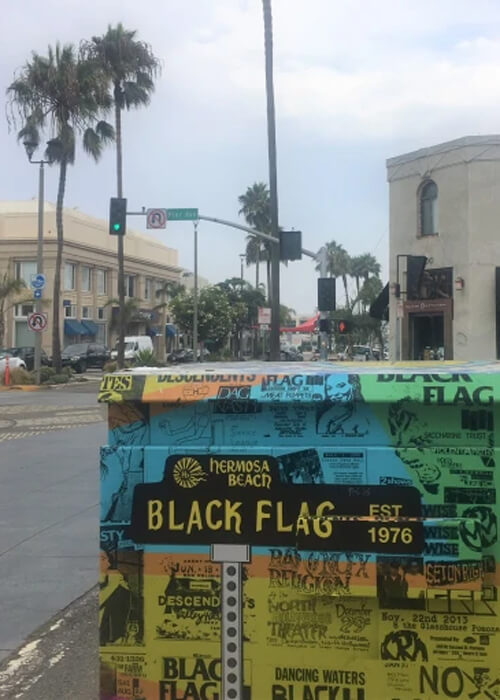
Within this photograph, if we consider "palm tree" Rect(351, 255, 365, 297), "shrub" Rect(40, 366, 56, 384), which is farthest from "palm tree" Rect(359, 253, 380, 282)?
"shrub" Rect(40, 366, 56, 384)

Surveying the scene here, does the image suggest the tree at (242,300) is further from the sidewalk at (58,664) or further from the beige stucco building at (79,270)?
the sidewalk at (58,664)

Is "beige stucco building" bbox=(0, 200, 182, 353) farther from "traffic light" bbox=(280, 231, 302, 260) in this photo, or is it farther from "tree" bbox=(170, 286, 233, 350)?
A: "traffic light" bbox=(280, 231, 302, 260)

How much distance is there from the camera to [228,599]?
8.32 feet

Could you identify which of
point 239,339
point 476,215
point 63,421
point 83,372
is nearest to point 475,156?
point 476,215

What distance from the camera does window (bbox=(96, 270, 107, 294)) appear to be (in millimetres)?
66887

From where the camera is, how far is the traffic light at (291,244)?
22.7 metres

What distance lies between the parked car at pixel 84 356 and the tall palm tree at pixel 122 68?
28.8ft

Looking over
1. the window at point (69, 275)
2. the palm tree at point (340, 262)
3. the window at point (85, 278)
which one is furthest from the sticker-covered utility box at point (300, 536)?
the palm tree at point (340, 262)

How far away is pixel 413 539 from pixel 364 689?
0.50 meters

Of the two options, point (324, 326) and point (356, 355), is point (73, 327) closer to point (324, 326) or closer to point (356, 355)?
point (356, 355)

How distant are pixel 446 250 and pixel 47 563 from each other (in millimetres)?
19694

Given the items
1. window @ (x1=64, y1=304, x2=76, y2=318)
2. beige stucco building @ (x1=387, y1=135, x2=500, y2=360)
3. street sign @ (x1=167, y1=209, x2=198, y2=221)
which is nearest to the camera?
beige stucco building @ (x1=387, y1=135, x2=500, y2=360)

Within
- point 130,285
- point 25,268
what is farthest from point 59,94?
point 130,285

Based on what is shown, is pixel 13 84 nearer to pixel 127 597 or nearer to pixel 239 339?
pixel 127 597
